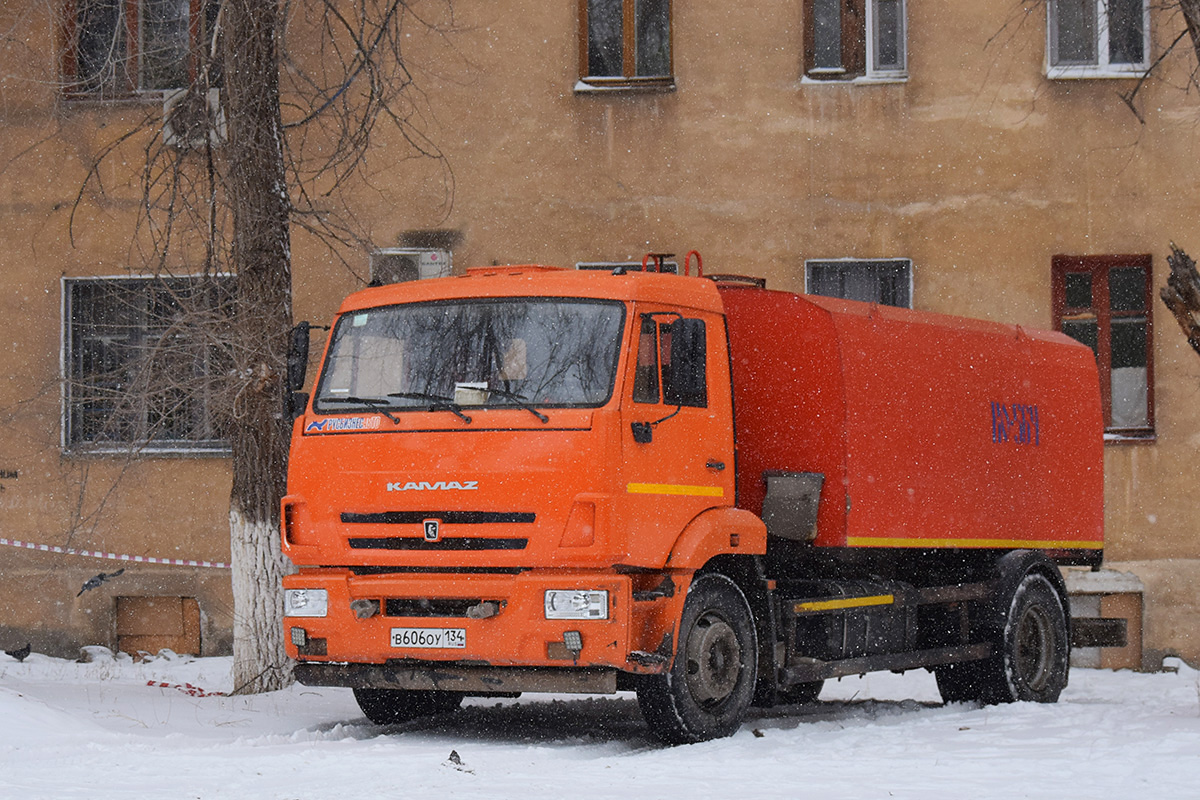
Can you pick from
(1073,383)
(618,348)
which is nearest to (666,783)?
(618,348)

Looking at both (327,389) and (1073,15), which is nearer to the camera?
(327,389)

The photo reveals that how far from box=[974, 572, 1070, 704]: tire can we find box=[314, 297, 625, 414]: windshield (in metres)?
4.83

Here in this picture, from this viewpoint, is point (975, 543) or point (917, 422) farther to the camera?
point (975, 543)

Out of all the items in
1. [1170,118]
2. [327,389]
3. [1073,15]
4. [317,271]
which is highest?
[1073,15]

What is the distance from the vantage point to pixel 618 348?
9828mm

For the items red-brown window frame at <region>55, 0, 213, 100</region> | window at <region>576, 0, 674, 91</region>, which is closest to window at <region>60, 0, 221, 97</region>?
red-brown window frame at <region>55, 0, 213, 100</region>

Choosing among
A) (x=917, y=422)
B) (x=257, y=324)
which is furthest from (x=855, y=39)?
(x=257, y=324)

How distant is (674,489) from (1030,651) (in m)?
4.83

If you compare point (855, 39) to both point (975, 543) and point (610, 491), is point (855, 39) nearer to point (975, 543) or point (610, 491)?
point (975, 543)

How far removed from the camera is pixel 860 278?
18094 mm

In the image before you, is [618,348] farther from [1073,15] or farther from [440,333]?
[1073,15]

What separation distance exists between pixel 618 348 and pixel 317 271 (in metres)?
8.84

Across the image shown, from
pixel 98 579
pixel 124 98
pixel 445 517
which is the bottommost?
pixel 98 579

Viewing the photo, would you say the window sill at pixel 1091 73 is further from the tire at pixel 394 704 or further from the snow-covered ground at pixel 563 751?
the tire at pixel 394 704
